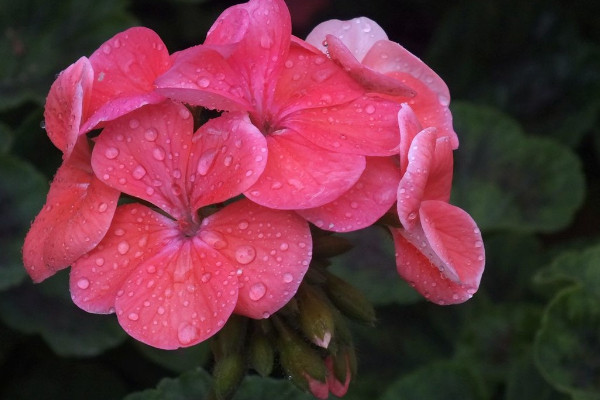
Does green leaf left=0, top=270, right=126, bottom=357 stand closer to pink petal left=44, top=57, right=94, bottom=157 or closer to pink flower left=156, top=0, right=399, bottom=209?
pink petal left=44, top=57, right=94, bottom=157

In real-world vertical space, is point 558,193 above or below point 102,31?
below

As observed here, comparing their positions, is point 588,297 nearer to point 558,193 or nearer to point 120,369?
point 558,193

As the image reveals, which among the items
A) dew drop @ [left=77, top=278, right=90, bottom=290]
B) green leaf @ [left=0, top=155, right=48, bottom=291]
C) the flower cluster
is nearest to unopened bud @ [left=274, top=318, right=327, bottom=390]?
Result: the flower cluster

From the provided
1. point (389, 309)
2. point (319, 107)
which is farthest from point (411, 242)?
point (389, 309)

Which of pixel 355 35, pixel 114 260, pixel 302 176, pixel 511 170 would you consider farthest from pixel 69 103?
A: pixel 511 170

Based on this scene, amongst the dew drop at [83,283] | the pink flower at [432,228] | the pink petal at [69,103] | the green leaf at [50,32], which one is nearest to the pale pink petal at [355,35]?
the pink flower at [432,228]
